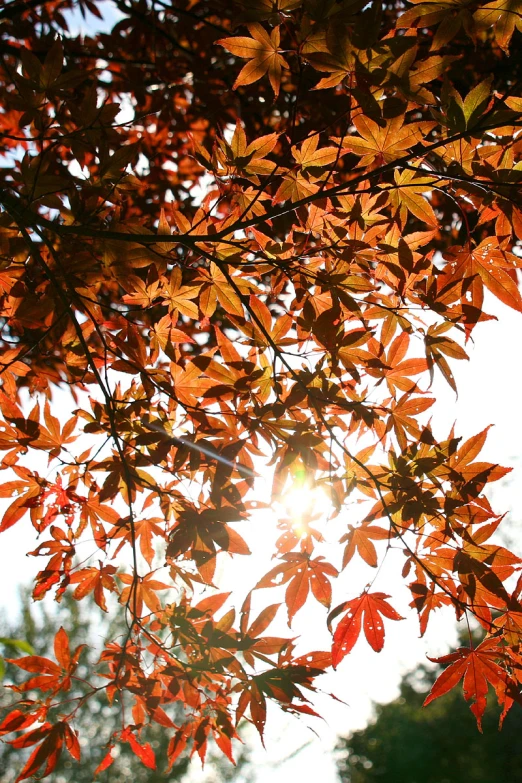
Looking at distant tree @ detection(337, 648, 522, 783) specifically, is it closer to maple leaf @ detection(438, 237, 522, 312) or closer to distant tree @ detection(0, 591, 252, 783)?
distant tree @ detection(0, 591, 252, 783)

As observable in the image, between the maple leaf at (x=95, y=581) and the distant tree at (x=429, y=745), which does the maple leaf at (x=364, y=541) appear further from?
the distant tree at (x=429, y=745)

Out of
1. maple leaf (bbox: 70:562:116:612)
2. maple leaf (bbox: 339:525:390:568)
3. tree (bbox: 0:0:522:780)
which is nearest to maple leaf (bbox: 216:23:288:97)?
tree (bbox: 0:0:522:780)

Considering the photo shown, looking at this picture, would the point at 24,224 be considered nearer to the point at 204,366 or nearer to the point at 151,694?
the point at 204,366

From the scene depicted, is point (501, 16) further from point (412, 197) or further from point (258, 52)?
point (258, 52)

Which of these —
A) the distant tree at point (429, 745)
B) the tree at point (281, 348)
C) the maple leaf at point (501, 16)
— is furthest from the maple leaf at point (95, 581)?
the distant tree at point (429, 745)

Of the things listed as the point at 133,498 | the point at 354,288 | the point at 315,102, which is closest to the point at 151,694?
the point at 133,498

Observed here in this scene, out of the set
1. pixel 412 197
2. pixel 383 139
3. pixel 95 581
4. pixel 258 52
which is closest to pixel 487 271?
pixel 412 197

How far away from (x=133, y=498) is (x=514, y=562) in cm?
88

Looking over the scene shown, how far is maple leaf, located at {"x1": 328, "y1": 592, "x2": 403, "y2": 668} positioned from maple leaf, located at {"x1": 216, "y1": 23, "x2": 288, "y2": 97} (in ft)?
3.47

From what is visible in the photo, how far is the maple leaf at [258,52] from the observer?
1051 millimetres

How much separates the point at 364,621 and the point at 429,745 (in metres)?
15.1

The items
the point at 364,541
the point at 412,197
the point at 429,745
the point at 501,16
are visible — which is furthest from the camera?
the point at 429,745

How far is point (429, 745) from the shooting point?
1331cm

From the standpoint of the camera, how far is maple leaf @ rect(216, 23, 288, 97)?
1051mm
